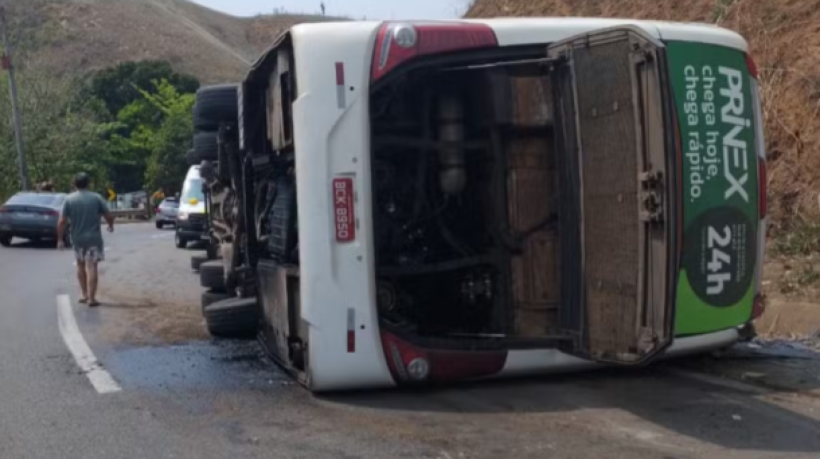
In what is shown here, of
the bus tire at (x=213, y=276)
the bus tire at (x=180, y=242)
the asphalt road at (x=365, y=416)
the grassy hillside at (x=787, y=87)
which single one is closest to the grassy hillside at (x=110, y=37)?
the bus tire at (x=180, y=242)

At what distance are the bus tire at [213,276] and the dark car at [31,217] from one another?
16.5m

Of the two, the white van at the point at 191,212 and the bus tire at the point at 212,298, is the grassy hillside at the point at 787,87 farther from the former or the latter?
the white van at the point at 191,212

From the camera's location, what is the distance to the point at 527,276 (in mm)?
7625

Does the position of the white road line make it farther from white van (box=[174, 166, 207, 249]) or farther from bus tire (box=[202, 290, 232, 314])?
white van (box=[174, 166, 207, 249])

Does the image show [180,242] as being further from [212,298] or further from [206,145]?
[212,298]

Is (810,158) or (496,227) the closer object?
(496,227)

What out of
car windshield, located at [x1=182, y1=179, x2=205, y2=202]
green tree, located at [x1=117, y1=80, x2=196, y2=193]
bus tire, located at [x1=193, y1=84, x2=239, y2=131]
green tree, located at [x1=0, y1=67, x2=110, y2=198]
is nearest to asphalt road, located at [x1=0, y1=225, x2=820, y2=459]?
bus tire, located at [x1=193, y1=84, x2=239, y2=131]

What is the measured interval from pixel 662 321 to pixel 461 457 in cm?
131

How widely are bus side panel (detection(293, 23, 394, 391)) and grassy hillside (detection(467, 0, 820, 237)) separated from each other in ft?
19.2

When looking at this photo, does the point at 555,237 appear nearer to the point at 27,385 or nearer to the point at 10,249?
the point at 27,385

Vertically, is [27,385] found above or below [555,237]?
below

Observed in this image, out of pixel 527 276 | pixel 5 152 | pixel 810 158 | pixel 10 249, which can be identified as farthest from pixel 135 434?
pixel 5 152

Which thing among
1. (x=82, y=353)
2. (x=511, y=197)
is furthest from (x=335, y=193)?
(x=82, y=353)

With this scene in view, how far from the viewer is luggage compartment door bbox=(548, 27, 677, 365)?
6.36 meters
